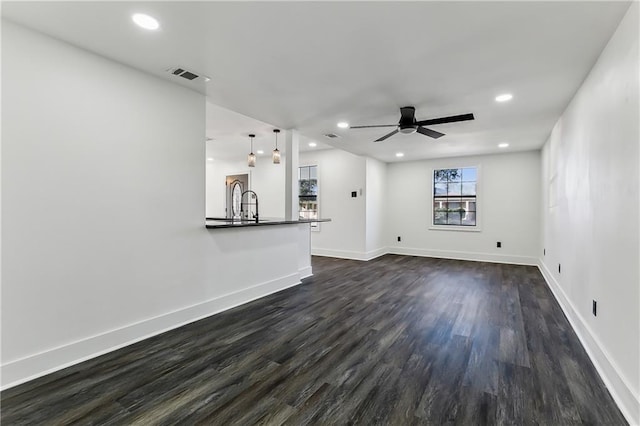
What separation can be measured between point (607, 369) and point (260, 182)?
288 inches

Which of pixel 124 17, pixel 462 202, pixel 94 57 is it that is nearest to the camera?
pixel 124 17

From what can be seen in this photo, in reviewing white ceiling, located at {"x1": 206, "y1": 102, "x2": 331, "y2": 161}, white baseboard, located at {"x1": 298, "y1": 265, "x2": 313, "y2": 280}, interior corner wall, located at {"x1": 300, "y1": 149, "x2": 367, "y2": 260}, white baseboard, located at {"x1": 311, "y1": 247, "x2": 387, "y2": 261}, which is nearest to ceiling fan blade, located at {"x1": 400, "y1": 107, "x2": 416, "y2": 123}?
white ceiling, located at {"x1": 206, "y1": 102, "x2": 331, "y2": 161}

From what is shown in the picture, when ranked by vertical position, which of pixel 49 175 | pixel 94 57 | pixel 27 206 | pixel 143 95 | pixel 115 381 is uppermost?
pixel 94 57

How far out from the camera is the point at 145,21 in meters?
2.01

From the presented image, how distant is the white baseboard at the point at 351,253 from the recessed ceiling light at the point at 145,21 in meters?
5.65

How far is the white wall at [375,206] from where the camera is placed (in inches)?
273

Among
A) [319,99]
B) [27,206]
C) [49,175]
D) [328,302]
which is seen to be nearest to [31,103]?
[49,175]

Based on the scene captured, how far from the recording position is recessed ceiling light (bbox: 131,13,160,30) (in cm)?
196

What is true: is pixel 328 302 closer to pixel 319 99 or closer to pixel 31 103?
pixel 319 99

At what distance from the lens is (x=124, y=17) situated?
197 cm

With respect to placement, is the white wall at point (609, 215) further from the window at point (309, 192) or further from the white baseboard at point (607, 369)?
the window at point (309, 192)

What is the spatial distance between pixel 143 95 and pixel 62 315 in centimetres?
192

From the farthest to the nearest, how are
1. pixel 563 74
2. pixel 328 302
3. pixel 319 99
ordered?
pixel 328 302 → pixel 319 99 → pixel 563 74

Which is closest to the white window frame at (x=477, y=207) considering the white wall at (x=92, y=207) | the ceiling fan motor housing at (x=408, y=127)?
the ceiling fan motor housing at (x=408, y=127)
